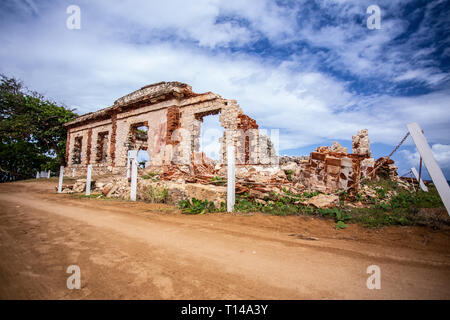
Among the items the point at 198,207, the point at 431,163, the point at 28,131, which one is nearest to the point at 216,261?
the point at 198,207

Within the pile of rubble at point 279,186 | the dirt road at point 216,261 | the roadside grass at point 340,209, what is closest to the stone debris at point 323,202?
the pile of rubble at point 279,186

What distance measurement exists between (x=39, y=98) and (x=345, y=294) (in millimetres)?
28783

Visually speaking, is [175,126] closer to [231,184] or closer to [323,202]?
[231,184]

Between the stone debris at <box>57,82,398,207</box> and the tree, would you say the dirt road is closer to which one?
the stone debris at <box>57,82,398,207</box>

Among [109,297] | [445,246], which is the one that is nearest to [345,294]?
[109,297]

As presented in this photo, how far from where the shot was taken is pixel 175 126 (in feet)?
36.9

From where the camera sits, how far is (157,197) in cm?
593

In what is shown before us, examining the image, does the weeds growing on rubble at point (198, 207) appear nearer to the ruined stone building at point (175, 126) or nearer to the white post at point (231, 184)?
the white post at point (231, 184)

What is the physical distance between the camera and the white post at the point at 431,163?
9.69 ft

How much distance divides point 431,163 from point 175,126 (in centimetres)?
1049

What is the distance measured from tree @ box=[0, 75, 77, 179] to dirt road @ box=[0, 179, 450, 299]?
2146cm

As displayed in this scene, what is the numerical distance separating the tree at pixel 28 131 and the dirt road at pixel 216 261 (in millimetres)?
21458

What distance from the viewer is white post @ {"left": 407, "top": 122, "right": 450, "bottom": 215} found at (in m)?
2.95

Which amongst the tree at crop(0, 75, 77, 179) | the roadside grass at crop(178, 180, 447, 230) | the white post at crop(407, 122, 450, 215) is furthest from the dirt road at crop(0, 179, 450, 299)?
the tree at crop(0, 75, 77, 179)
